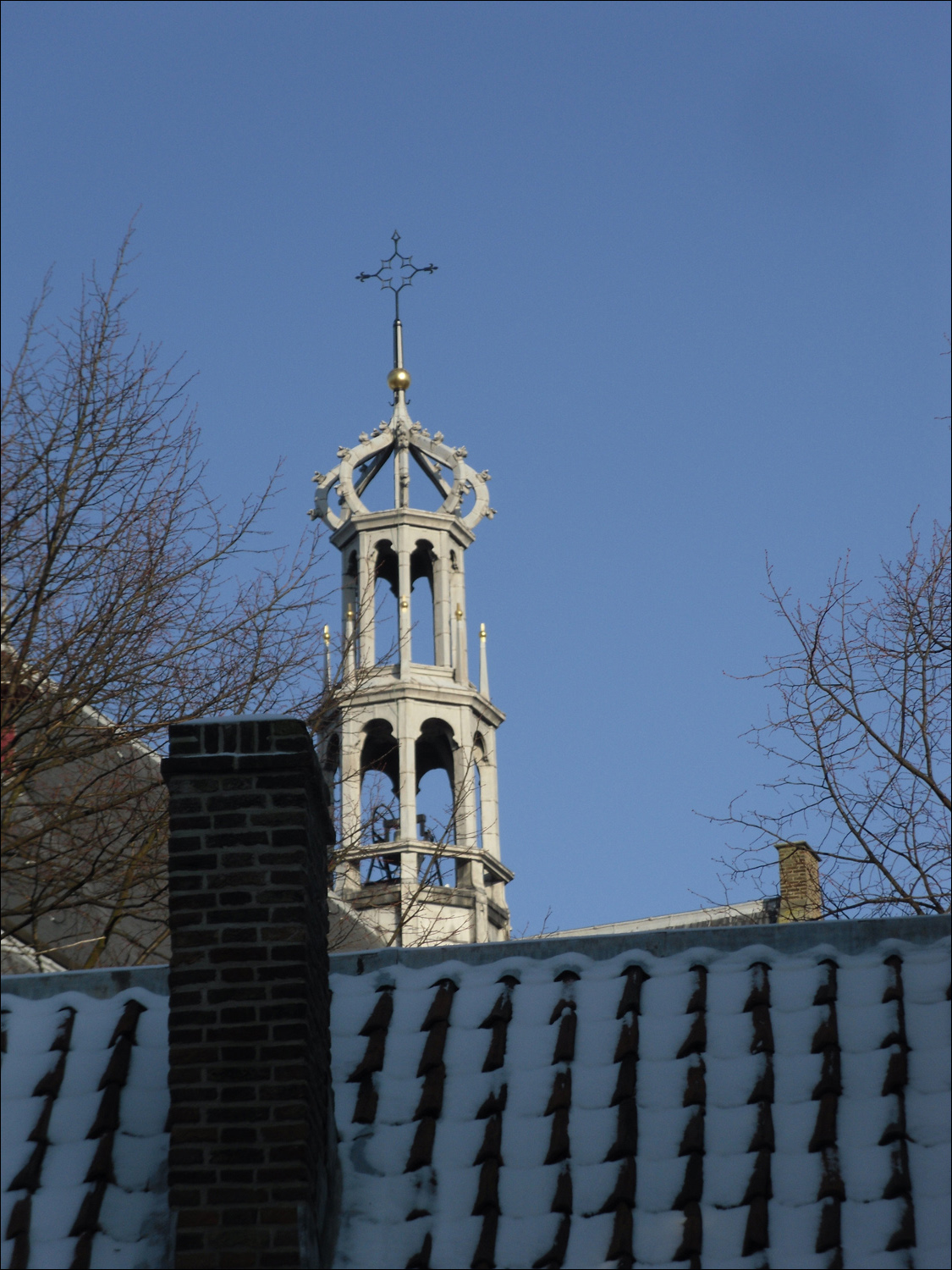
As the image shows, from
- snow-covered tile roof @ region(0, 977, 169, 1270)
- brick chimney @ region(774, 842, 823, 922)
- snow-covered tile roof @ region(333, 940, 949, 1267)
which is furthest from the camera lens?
brick chimney @ region(774, 842, 823, 922)

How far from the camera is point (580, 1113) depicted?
26.2ft

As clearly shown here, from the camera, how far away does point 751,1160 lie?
7.59 m

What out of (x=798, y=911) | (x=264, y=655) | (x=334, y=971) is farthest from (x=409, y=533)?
(x=334, y=971)

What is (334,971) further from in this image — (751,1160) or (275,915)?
(751,1160)

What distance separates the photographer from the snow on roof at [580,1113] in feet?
24.1

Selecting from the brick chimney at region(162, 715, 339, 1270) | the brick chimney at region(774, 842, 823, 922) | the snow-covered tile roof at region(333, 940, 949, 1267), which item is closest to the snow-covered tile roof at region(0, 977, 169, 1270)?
the brick chimney at region(162, 715, 339, 1270)

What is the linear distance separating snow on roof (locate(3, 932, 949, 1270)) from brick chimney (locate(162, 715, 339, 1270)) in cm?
33

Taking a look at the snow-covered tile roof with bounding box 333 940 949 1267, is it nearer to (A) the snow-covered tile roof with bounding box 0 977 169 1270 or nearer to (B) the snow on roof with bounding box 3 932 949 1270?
(B) the snow on roof with bounding box 3 932 949 1270

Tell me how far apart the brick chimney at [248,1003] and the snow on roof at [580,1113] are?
327 millimetres

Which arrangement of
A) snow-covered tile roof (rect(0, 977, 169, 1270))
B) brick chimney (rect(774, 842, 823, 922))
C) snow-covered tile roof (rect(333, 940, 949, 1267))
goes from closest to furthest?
snow-covered tile roof (rect(333, 940, 949, 1267)), snow-covered tile roof (rect(0, 977, 169, 1270)), brick chimney (rect(774, 842, 823, 922))

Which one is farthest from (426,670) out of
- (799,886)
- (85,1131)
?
(85,1131)

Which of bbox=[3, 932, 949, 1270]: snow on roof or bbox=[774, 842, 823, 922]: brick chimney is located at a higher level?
bbox=[774, 842, 823, 922]: brick chimney

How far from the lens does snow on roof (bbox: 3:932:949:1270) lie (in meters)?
7.34

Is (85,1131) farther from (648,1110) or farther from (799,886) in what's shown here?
(799,886)
